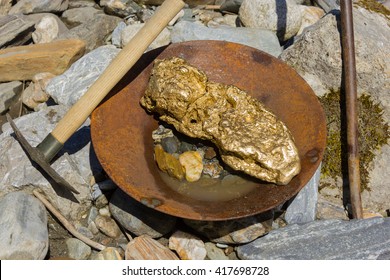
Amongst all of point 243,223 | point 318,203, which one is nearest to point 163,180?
point 243,223

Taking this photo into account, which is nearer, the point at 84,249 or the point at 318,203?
the point at 84,249

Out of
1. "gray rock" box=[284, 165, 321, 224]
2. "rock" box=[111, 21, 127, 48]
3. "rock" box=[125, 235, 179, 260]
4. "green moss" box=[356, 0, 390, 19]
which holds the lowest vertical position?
"rock" box=[125, 235, 179, 260]

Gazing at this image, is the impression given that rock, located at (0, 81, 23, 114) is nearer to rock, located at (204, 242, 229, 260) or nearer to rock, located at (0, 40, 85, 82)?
rock, located at (0, 40, 85, 82)

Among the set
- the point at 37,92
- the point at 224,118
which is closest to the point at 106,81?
the point at 224,118

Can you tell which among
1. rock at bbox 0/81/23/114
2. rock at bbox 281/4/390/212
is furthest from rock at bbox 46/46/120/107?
rock at bbox 281/4/390/212

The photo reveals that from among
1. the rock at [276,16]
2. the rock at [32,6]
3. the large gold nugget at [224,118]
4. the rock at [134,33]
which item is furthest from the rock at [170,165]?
the rock at [32,6]

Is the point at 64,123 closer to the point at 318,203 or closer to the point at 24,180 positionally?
the point at 24,180

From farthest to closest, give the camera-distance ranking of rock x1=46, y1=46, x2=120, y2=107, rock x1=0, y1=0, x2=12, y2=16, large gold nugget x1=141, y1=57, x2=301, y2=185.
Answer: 1. rock x1=0, y1=0, x2=12, y2=16
2. rock x1=46, y1=46, x2=120, y2=107
3. large gold nugget x1=141, y1=57, x2=301, y2=185
